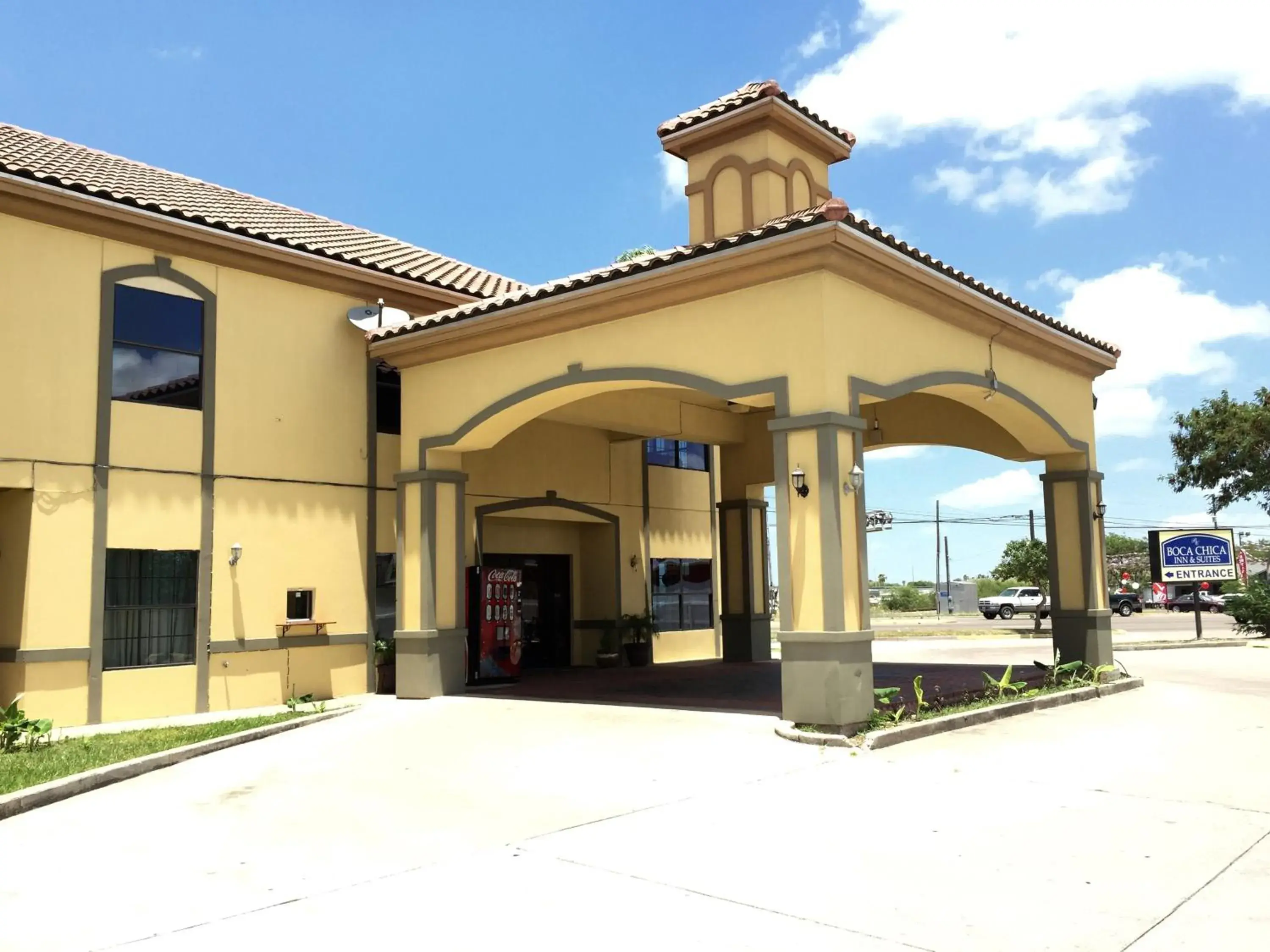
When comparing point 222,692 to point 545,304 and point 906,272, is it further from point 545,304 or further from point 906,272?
point 906,272

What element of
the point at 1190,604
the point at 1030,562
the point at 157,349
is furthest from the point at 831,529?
the point at 1190,604

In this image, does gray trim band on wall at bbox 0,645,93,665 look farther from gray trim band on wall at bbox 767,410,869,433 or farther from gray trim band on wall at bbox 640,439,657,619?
gray trim band on wall at bbox 640,439,657,619

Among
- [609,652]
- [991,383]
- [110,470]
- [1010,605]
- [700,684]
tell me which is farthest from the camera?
[1010,605]

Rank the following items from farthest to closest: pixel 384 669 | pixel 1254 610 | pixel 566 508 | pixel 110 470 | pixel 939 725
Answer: pixel 1254 610 → pixel 566 508 → pixel 384 669 → pixel 110 470 → pixel 939 725

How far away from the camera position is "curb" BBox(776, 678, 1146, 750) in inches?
417

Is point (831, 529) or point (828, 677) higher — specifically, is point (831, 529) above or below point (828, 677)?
above

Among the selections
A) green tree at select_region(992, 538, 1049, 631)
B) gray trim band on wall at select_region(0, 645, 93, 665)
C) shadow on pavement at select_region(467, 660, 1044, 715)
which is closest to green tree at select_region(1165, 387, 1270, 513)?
green tree at select_region(992, 538, 1049, 631)

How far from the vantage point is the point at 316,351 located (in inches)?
626

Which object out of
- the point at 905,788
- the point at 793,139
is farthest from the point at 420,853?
the point at 793,139

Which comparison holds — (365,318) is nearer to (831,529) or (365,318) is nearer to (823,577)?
(831,529)

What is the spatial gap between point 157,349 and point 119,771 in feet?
21.7

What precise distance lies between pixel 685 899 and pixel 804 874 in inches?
33.7

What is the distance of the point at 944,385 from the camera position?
13.3 metres

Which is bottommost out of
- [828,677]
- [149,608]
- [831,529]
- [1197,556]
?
[828,677]
